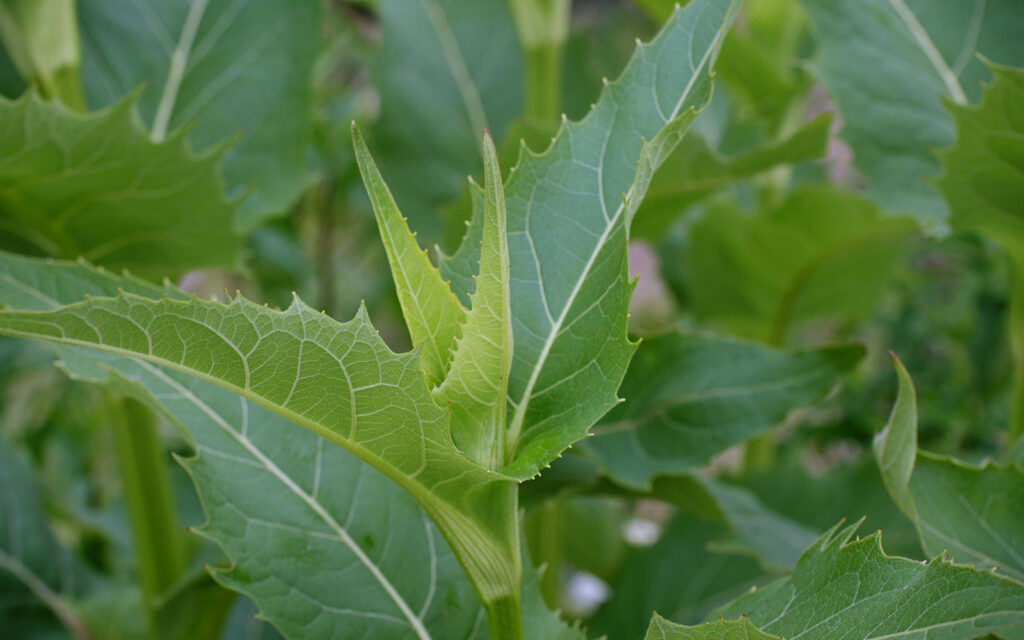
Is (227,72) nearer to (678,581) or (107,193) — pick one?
(107,193)

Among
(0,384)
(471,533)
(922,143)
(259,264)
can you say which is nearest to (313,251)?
(259,264)

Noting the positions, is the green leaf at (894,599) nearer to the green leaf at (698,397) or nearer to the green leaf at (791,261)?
the green leaf at (698,397)

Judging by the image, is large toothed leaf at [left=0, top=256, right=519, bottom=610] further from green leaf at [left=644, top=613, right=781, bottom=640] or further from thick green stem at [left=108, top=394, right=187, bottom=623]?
thick green stem at [left=108, top=394, right=187, bottom=623]

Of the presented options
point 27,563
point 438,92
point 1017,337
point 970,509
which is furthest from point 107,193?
point 1017,337

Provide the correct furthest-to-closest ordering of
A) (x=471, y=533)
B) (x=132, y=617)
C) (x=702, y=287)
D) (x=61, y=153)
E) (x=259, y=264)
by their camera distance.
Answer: (x=259, y=264)
(x=702, y=287)
(x=132, y=617)
(x=61, y=153)
(x=471, y=533)

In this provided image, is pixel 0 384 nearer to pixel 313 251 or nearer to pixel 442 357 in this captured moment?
pixel 313 251

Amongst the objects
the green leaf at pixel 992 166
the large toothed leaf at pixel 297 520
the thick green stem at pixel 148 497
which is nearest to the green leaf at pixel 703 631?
the large toothed leaf at pixel 297 520

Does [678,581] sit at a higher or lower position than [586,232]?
lower
